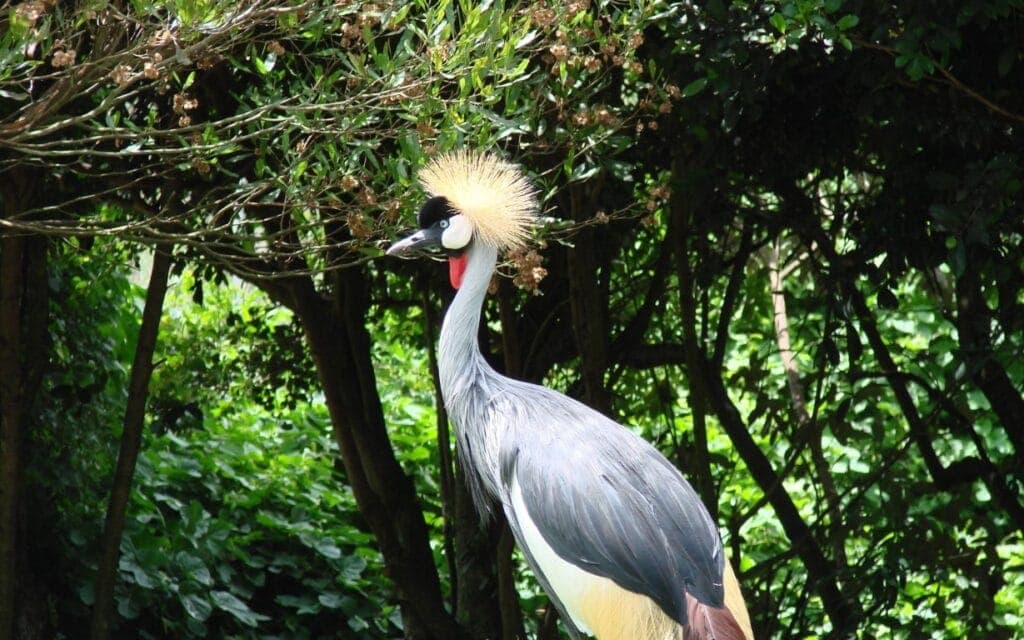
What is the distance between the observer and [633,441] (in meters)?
3.43

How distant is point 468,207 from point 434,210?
0.28ft

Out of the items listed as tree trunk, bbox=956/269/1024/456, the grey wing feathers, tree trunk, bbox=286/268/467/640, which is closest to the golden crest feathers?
the grey wing feathers

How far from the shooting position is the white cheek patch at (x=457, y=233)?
3.53 m

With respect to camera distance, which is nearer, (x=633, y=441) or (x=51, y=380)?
(x=633, y=441)

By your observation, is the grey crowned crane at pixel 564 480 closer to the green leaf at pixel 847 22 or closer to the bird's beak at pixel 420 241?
the bird's beak at pixel 420 241

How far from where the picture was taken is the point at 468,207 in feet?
11.6

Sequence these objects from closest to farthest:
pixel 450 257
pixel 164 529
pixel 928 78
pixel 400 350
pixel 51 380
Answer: pixel 450 257 < pixel 928 78 < pixel 51 380 < pixel 164 529 < pixel 400 350

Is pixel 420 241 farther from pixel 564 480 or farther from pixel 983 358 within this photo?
pixel 983 358

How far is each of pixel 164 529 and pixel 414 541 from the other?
124cm

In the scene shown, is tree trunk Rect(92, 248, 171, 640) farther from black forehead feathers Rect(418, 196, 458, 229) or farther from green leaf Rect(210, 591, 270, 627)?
black forehead feathers Rect(418, 196, 458, 229)

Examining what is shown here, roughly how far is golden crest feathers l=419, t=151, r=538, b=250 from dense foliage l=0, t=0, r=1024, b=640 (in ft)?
0.25

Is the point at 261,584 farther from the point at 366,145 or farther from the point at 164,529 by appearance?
the point at 366,145

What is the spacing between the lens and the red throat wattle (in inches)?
143

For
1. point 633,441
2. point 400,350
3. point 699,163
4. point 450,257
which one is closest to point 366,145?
point 450,257
